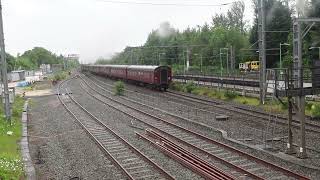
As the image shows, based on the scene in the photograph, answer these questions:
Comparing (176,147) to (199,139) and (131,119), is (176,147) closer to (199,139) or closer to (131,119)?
(199,139)

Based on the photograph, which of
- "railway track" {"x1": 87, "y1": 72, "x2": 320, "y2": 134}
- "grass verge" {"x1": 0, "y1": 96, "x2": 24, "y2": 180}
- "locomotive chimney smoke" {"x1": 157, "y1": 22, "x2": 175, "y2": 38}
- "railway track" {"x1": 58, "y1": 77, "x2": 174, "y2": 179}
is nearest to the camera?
"grass verge" {"x1": 0, "y1": 96, "x2": 24, "y2": 180}

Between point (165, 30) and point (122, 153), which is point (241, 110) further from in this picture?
point (165, 30)

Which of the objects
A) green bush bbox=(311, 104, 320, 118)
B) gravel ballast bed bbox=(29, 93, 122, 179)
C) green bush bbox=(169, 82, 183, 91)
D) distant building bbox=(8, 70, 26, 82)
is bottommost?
gravel ballast bed bbox=(29, 93, 122, 179)

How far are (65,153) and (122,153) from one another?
2.41 meters

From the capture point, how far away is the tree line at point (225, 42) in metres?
62.5

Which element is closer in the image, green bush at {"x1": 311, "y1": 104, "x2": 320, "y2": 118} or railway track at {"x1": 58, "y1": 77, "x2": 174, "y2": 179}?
railway track at {"x1": 58, "y1": 77, "x2": 174, "y2": 179}

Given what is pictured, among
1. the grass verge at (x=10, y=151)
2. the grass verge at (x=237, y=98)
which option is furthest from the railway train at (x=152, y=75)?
the grass verge at (x=10, y=151)

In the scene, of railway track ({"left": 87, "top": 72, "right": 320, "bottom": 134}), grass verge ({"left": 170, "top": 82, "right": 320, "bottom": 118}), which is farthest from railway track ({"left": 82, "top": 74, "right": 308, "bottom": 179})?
grass verge ({"left": 170, "top": 82, "right": 320, "bottom": 118})

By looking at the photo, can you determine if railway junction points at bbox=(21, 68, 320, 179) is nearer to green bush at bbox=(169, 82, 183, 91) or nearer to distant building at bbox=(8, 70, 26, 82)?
green bush at bbox=(169, 82, 183, 91)

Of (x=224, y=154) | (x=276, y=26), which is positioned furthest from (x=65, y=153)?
(x=276, y=26)

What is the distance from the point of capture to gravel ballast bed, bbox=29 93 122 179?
14289mm

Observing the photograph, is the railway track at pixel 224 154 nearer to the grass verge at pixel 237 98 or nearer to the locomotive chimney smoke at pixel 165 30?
the grass verge at pixel 237 98

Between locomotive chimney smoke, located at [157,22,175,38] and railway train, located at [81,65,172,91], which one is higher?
locomotive chimney smoke, located at [157,22,175,38]

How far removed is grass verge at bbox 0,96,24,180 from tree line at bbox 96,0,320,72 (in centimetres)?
3509
